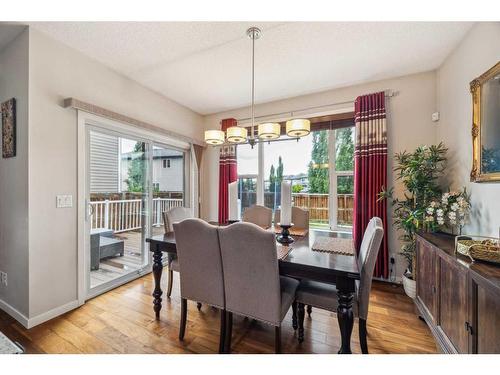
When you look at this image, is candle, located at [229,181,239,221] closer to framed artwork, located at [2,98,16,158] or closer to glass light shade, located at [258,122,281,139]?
glass light shade, located at [258,122,281,139]

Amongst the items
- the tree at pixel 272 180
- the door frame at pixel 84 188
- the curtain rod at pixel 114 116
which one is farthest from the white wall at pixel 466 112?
the door frame at pixel 84 188

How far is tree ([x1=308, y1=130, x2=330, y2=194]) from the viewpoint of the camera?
3.40 meters

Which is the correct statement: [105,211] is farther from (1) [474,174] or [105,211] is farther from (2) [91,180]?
(1) [474,174]

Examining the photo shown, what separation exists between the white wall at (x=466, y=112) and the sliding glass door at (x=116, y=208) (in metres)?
3.54

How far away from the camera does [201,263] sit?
1578mm

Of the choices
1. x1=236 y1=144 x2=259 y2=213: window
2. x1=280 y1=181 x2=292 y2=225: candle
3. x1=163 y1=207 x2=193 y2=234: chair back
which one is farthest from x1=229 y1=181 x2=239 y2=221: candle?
x1=236 y1=144 x2=259 y2=213: window

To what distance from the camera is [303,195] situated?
354 centimetres

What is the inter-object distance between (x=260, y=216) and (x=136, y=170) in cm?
180

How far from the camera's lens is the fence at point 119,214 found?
2537mm

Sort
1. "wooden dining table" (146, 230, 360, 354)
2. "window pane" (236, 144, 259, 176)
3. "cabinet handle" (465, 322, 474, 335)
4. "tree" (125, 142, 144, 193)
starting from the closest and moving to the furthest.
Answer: "cabinet handle" (465, 322, 474, 335) < "wooden dining table" (146, 230, 360, 354) < "tree" (125, 142, 144, 193) < "window pane" (236, 144, 259, 176)

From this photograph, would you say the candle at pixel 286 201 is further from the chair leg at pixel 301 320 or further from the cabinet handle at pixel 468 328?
the cabinet handle at pixel 468 328

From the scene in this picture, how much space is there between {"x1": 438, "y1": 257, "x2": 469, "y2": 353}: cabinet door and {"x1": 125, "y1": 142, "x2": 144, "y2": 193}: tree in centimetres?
328

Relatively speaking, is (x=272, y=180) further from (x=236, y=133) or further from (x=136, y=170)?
(x=136, y=170)

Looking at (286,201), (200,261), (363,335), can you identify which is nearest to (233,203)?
(286,201)
